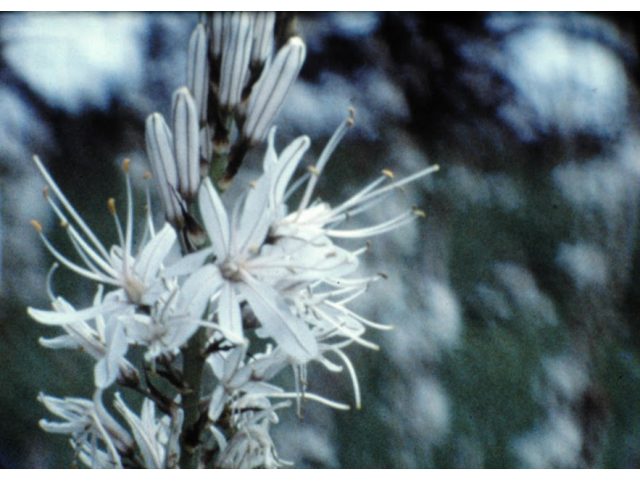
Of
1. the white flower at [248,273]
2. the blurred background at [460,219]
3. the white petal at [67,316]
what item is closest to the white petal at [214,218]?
the white flower at [248,273]

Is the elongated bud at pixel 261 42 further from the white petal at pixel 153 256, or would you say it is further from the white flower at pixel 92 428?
the white flower at pixel 92 428

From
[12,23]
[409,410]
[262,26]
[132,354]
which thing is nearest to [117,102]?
[12,23]

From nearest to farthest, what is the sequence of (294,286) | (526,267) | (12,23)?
(294,286), (12,23), (526,267)

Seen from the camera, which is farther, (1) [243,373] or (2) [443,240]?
(2) [443,240]

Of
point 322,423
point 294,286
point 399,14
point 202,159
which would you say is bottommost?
point 322,423

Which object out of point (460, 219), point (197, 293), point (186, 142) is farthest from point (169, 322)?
point (460, 219)

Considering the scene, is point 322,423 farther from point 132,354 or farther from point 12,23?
point 12,23

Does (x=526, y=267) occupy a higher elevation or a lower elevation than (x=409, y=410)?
higher

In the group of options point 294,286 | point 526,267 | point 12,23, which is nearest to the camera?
point 294,286
